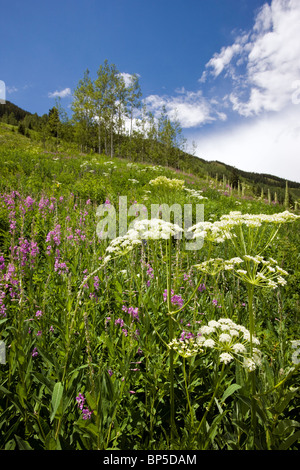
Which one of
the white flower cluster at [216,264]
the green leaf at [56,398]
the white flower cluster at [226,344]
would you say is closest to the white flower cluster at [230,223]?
the white flower cluster at [216,264]

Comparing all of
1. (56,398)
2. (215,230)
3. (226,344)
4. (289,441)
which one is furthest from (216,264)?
(56,398)

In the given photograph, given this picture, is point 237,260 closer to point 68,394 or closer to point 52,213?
point 68,394

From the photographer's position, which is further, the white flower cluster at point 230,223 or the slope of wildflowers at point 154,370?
the white flower cluster at point 230,223

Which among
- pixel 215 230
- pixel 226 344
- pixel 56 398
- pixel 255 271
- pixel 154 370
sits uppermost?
pixel 215 230

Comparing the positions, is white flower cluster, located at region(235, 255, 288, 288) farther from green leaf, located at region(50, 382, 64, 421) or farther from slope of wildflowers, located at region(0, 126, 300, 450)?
green leaf, located at region(50, 382, 64, 421)

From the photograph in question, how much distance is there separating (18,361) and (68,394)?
1.31 feet

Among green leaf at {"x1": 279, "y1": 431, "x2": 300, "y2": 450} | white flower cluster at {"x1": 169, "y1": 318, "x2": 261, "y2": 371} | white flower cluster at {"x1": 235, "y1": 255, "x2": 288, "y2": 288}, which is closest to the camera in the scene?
green leaf at {"x1": 279, "y1": 431, "x2": 300, "y2": 450}

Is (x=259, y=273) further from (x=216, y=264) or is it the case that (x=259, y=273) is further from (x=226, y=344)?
(x=226, y=344)

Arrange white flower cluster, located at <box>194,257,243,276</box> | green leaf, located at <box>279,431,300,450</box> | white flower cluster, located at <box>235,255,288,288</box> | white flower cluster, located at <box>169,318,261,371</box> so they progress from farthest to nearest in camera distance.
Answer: white flower cluster, located at <box>194,257,243,276</box>, white flower cluster, located at <box>235,255,288,288</box>, white flower cluster, located at <box>169,318,261,371</box>, green leaf, located at <box>279,431,300,450</box>

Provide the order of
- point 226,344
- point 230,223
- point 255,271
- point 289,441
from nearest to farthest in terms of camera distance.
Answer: point 289,441, point 226,344, point 255,271, point 230,223

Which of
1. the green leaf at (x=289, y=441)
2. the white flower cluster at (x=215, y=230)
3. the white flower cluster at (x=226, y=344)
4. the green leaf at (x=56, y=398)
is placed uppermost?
the white flower cluster at (x=215, y=230)

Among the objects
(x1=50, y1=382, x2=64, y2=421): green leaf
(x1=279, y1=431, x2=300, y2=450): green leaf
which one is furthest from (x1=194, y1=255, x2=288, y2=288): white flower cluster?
(x1=50, y1=382, x2=64, y2=421): green leaf

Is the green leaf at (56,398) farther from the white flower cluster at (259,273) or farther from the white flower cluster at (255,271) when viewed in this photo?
the white flower cluster at (259,273)

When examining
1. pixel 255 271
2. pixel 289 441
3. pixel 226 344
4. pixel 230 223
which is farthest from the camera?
pixel 230 223
